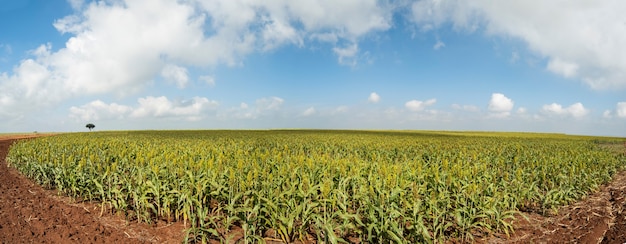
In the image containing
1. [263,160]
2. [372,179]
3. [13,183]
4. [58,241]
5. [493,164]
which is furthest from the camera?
[493,164]

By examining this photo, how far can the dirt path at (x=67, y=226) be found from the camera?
662cm

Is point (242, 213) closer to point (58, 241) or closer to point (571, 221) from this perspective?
point (58, 241)

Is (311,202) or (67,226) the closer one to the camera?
(67,226)

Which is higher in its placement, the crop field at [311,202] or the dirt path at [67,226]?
the crop field at [311,202]

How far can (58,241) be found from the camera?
254 inches

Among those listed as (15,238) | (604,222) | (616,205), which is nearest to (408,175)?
(604,222)

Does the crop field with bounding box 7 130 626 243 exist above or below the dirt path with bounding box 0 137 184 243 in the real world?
above

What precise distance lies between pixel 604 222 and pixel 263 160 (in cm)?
920

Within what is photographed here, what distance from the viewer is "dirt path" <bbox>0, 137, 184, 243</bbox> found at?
21.7 ft

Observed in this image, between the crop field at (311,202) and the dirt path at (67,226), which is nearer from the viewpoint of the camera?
the crop field at (311,202)

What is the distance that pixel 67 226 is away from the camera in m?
7.20

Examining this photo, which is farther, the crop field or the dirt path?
the dirt path

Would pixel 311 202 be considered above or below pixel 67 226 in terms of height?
above

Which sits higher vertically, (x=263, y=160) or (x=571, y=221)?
(x=263, y=160)
